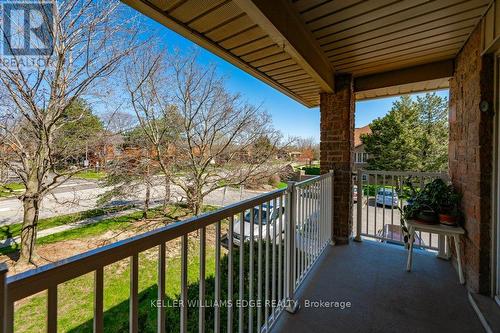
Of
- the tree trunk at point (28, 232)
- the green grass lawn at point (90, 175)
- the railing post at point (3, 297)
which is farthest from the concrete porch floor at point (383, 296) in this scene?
the tree trunk at point (28, 232)

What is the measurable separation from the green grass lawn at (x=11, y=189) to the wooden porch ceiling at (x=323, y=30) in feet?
17.3

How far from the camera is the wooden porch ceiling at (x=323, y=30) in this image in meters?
1.67

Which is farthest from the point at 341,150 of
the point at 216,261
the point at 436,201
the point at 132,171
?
the point at 132,171

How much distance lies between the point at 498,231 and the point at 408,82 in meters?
1.94

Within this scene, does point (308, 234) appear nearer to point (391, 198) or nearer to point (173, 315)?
point (391, 198)

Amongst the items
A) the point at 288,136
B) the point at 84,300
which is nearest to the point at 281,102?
the point at 288,136

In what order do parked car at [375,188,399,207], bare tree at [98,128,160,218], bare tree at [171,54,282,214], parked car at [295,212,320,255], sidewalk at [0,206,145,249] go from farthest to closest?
bare tree at [171,54,282,214] → sidewalk at [0,206,145,249] → bare tree at [98,128,160,218] → parked car at [375,188,399,207] → parked car at [295,212,320,255]

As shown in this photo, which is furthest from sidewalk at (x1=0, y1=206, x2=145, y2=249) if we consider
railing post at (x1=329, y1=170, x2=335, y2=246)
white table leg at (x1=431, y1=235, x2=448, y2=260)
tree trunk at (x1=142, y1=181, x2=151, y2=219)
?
white table leg at (x1=431, y1=235, x2=448, y2=260)

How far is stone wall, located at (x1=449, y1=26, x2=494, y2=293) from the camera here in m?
1.97

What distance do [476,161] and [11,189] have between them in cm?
733

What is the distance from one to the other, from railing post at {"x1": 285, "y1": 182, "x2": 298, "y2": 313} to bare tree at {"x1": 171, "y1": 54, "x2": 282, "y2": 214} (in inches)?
197

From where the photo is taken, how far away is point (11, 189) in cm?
470
